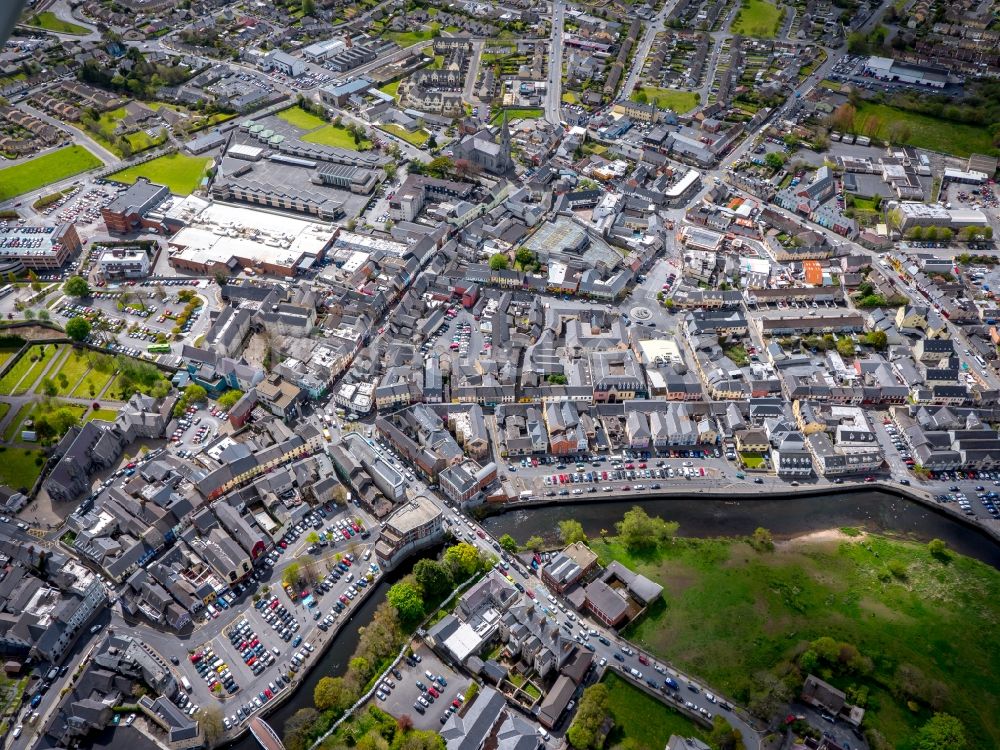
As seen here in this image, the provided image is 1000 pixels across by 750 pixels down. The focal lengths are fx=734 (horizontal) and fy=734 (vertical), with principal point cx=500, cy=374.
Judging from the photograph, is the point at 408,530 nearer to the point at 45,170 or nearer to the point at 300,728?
the point at 300,728

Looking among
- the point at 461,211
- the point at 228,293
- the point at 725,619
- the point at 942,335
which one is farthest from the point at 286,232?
the point at 942,335

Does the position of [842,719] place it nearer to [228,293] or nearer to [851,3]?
[228,293]

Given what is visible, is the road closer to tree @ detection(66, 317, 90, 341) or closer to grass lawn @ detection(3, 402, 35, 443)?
tree @ detection(66, 317, 90, 341)

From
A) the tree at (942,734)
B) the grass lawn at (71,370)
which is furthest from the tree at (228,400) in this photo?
the tree at (942,734)

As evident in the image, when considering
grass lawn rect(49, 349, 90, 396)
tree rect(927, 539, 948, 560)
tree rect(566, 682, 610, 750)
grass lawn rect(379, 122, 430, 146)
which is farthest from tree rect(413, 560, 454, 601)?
grass lawn rect(379, 122, 430, 146)

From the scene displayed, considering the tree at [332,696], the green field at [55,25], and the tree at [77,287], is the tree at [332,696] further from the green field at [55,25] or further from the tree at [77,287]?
the green field at [55,25]

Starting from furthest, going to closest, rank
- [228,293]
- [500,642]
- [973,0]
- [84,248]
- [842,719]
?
[973,0], [84,248], [228,293], [500,642], [842,719]
